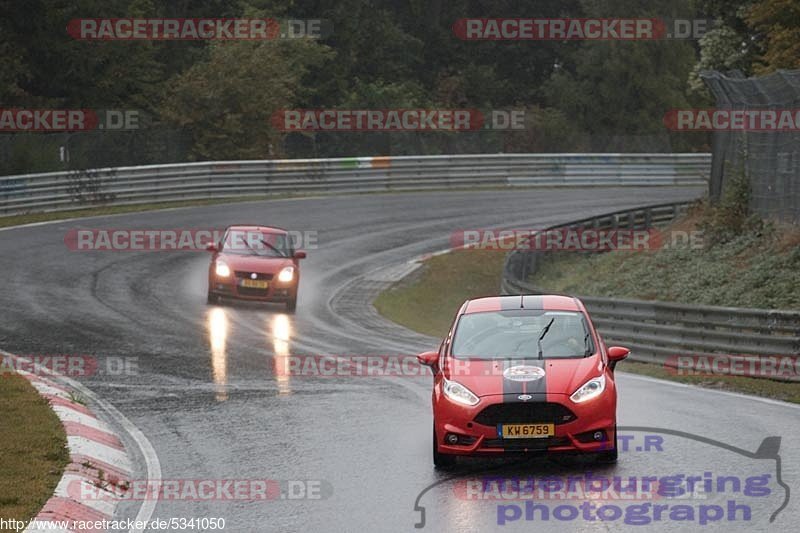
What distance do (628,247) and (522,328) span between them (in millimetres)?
21378

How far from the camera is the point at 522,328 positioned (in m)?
12.8

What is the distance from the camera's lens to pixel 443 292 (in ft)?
100

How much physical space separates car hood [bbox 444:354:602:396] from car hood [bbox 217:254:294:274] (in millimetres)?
13682

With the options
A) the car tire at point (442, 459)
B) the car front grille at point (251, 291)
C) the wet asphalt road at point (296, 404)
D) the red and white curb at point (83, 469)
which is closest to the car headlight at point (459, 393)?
the car tire at point (442, 459)

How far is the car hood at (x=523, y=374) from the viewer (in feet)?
37.7

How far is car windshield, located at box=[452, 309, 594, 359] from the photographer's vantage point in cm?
1237

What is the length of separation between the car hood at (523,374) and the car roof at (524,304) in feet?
3.22

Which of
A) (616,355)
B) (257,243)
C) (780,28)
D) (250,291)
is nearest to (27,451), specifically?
(616,355)

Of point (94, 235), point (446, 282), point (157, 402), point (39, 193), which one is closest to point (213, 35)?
point (39, 193)

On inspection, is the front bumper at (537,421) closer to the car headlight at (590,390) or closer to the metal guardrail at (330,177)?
the car headlight at (590,390)

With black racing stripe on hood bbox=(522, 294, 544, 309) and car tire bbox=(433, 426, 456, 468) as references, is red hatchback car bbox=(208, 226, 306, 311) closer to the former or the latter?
black racing stripe on hood bbox=(522, 294, 544, 309)

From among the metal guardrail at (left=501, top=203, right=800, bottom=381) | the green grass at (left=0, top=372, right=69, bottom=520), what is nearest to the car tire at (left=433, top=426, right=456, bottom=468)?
the green grass at (left=0, top=372, right=69, bottom=520)

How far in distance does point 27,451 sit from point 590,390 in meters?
5.06

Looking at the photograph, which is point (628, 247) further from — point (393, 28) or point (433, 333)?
point (393, 28)
